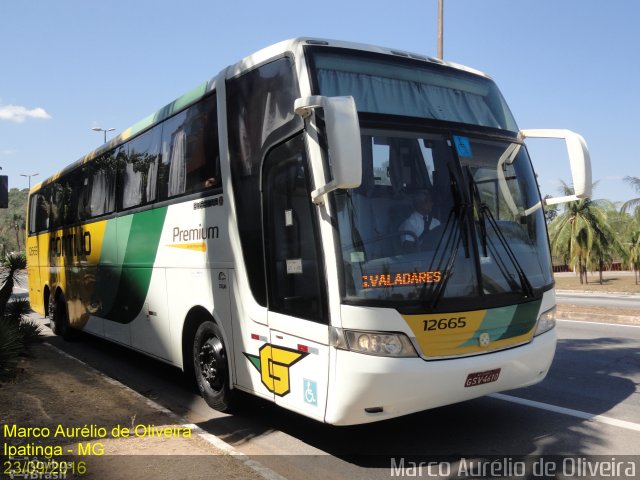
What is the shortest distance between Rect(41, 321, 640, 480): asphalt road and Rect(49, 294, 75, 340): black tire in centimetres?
498

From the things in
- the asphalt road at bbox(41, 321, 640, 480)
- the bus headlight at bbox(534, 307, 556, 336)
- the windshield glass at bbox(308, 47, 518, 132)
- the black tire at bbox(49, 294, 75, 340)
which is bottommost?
the asphalt road at bbox(41, 321, 640, 480)

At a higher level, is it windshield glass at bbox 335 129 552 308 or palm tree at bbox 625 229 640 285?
windshield glass at bbox 335 129 552 308

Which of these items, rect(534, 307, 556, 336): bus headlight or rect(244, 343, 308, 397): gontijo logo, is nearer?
rect(244, 343, 308, 397): gontijo logo

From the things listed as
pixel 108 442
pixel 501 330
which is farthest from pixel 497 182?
pixel 108 442

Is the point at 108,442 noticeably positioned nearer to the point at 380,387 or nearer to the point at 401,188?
the point at 380,387

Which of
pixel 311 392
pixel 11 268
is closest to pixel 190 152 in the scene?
pixel 311 392

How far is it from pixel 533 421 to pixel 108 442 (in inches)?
163

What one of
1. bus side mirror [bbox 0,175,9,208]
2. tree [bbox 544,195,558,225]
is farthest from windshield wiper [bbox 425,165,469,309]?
bus side mirror [bbox 0,175,9,208]

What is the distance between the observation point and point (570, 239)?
35031 millimetres

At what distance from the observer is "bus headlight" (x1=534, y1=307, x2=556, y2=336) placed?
541 cm

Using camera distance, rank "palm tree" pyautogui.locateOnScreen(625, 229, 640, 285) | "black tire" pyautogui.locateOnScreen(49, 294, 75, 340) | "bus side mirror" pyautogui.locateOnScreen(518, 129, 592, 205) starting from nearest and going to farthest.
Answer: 1. "bus side mirror" pyautogui.locateOnScreen(518, 129, 592, 205)
2. "black tire" pyautogui.locateOnScreen(49, 294, 75, 340)
3. "palm tree" pyautogui.locateOnScreen(625, 229, 640, 285)

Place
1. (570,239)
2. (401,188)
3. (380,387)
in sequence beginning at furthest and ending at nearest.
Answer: (570,239)
(401,188)
(380,387)

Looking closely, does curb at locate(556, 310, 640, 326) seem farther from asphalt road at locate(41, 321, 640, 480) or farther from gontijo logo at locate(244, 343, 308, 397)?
gontijo logo at locate(244, 343, 308, 397)

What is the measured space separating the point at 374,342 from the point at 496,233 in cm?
157
